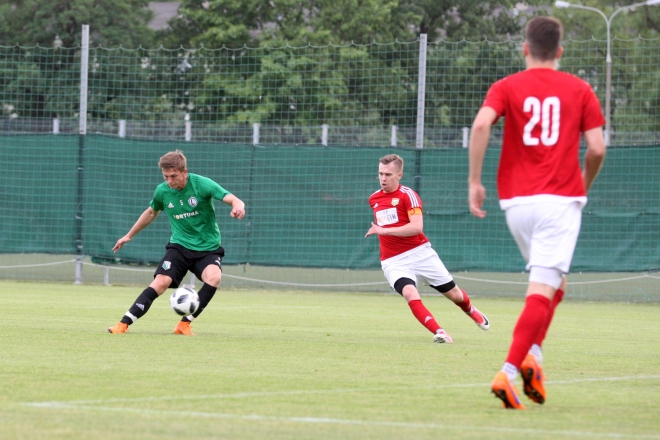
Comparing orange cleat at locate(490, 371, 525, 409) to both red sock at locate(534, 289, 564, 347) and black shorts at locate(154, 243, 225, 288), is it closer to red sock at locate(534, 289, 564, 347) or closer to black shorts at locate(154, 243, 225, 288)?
red sock at locate(534, 289, 564, 347)

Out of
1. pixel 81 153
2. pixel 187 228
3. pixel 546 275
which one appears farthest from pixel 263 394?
pixel 81 153

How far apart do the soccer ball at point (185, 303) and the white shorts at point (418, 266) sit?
1.77m

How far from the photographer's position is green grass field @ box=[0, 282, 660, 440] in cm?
504

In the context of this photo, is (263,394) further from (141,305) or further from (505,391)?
(141,305)

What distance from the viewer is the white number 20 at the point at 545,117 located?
19.9ft

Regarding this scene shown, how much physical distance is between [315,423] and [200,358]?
9.51 feet

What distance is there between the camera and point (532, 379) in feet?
19.2

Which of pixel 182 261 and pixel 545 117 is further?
pixel 182 261

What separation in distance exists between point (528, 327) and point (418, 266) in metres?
4.87

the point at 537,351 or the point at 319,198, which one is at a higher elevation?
the point at 319,198

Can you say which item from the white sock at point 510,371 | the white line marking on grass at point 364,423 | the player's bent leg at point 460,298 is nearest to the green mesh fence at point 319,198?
the player's bent leg at point 460,298

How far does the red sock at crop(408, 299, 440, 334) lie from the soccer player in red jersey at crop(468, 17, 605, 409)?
375 centimetres

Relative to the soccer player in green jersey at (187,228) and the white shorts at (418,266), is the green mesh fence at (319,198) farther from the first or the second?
the soccer player in green jersey at (187,228)

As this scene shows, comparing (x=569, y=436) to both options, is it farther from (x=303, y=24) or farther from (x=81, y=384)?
(x=303, y=24)
